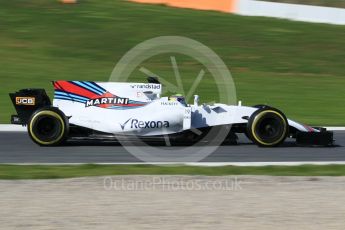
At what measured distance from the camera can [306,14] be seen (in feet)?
99.2

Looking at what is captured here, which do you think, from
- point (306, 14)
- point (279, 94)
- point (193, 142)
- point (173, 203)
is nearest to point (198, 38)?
point (306, 14)

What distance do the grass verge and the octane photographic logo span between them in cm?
88

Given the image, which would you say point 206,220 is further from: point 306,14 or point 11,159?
point 306,14

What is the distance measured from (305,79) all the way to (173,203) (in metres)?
16.4

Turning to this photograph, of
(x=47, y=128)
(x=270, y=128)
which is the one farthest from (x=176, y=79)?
(x=47, y=128)

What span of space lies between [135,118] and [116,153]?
0.67 m

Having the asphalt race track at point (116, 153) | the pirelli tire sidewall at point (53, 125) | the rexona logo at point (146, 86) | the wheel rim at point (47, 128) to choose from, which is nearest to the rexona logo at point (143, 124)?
the asphalt race track at point (116, 153)

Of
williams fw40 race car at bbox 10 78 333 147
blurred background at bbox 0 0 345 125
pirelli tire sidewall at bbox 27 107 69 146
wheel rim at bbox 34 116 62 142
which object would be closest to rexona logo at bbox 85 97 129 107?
williams fw40 race car at bbox 10 78 333 147

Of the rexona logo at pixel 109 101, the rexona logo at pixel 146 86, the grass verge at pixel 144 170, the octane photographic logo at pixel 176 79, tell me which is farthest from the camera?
the rexona logo at pixel 146 86

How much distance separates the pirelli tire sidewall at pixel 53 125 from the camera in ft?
37.1

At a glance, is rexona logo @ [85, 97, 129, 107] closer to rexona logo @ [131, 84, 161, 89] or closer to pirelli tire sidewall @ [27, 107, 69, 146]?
rexona logo @ [131, 84, 161, 89]

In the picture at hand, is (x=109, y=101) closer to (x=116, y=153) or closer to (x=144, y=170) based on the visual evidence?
(x=116, y=153)

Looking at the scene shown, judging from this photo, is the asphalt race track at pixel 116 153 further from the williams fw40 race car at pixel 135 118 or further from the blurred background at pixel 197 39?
the blurred background at pixel 197 39

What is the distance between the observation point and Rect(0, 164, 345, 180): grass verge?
29.8ft
